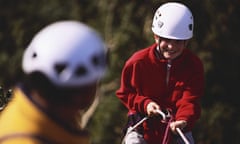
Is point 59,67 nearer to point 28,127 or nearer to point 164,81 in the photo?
point 28,127

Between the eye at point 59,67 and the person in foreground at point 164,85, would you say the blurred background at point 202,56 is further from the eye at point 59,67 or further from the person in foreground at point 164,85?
the eye at point 59,67

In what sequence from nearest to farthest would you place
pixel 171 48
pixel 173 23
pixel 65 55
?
pixel 65 55, pixel 171 48, pixel 173 23

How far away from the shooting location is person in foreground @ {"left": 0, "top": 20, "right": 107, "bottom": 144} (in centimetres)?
499

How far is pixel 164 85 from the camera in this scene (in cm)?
845

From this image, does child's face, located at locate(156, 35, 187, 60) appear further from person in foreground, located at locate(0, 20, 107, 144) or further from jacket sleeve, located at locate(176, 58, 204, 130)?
person in foreground, located at locate(0, 20, 107, 144)

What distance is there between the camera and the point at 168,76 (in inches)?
333

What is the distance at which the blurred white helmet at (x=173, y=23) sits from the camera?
28.1 feet

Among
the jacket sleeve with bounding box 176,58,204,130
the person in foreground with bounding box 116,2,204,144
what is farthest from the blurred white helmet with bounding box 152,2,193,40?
the jacket sleeve with bounding box 176,58,204,130

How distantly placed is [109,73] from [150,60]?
12446 millimetres

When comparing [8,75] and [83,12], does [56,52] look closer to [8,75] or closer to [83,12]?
[83,12]

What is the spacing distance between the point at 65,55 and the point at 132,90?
11.5 ft

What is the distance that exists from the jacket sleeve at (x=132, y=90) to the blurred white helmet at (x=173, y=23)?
0.38m

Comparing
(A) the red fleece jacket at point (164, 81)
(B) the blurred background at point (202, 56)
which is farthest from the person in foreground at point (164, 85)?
(B) the blurred background at point (202, 56)

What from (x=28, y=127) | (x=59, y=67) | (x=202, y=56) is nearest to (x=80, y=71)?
(x=59, y=67)
